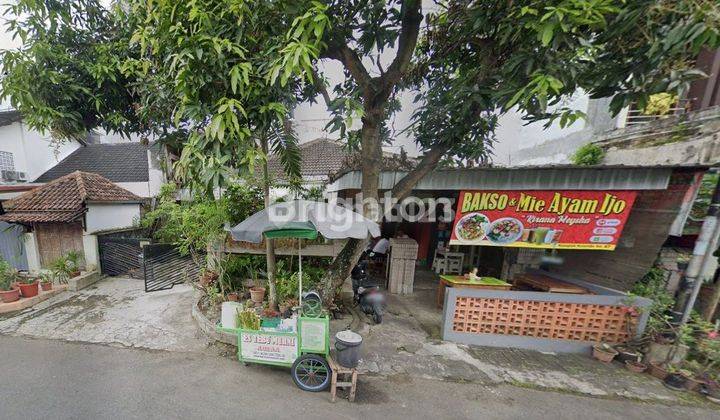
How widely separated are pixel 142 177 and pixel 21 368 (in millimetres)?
10716

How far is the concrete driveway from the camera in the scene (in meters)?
4.84

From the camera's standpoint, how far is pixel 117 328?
5.20 metres

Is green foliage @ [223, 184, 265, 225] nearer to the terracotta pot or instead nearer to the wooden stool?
the wooden stool

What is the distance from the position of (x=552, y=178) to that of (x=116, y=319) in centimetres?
929

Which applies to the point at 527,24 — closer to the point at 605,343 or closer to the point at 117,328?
the point at 605,343

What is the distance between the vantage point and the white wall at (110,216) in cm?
797

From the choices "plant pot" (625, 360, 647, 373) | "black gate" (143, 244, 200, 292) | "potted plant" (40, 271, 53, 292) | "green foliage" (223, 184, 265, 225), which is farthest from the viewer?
"black gate" (143, 244, 200, 292)

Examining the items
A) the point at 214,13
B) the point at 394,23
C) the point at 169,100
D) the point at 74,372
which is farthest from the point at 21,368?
the point at 394,23

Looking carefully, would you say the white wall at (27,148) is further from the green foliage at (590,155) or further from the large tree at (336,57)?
the green foliage at (590,155)

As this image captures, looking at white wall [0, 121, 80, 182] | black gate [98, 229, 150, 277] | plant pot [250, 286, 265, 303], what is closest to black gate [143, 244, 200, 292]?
black gate [98, 229, 150, 277]

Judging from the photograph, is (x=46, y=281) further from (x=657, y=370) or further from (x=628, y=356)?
(x=657, y=370)

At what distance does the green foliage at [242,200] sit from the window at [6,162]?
38.0 feet

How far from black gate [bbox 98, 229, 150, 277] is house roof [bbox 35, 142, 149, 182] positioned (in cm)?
539

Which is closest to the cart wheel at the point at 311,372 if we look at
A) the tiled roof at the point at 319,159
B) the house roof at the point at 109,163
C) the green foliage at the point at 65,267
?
the tiled roof at the point at 319,159
